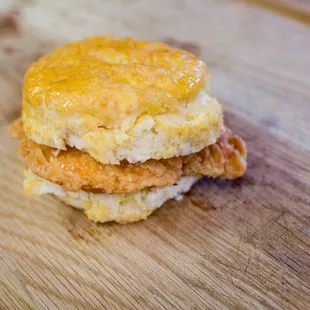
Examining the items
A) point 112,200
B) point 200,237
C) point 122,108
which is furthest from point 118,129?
point 200,237

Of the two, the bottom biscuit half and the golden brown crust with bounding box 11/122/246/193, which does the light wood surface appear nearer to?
the bottom biscuit half

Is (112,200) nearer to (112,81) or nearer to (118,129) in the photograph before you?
(118,129)

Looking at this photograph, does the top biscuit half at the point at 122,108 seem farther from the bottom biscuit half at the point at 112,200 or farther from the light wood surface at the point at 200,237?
the light wood surface at the point at 200,237

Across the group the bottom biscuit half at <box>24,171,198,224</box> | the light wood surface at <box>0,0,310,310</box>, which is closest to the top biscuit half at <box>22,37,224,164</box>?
the bottom biscuit half at <box>24,171,198,224</box>

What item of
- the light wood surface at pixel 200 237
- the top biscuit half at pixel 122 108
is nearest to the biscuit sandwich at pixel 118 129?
the top biscuit half at pixel 122 108

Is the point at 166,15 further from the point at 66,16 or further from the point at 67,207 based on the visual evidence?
the point at 67,207

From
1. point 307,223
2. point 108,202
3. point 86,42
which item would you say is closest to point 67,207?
point 108,202

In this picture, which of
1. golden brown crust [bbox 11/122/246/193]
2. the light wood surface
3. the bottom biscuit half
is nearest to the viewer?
the light wood surface
